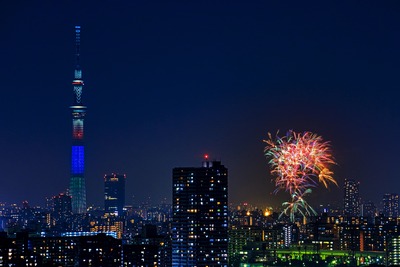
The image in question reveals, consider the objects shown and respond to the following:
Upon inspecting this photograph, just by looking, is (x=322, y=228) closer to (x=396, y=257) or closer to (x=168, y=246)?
(x=396, y=257)

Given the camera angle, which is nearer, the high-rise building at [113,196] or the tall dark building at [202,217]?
the tall dark building at [202,217]

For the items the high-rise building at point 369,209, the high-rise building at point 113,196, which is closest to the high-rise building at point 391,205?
the high-rise building at point 369,209

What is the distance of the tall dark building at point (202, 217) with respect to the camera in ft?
114

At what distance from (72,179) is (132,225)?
661 inches

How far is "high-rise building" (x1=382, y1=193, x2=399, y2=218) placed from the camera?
192 feet

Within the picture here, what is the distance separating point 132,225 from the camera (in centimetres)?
5484

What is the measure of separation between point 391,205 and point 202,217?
26294 mm

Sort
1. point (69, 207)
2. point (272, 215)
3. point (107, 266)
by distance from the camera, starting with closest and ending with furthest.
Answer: point (107, 266) < point (272, 215) < point (69, 207)

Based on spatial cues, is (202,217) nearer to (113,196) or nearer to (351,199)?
(351,199)

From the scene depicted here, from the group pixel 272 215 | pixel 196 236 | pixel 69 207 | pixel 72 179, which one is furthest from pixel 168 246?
pixel 72 179

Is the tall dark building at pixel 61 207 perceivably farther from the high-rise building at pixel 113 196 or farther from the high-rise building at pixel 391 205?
the high-rise building at pixel 391 205

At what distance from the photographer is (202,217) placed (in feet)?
115

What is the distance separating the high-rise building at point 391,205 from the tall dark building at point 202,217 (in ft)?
82.0

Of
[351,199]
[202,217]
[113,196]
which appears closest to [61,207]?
[113,196]
